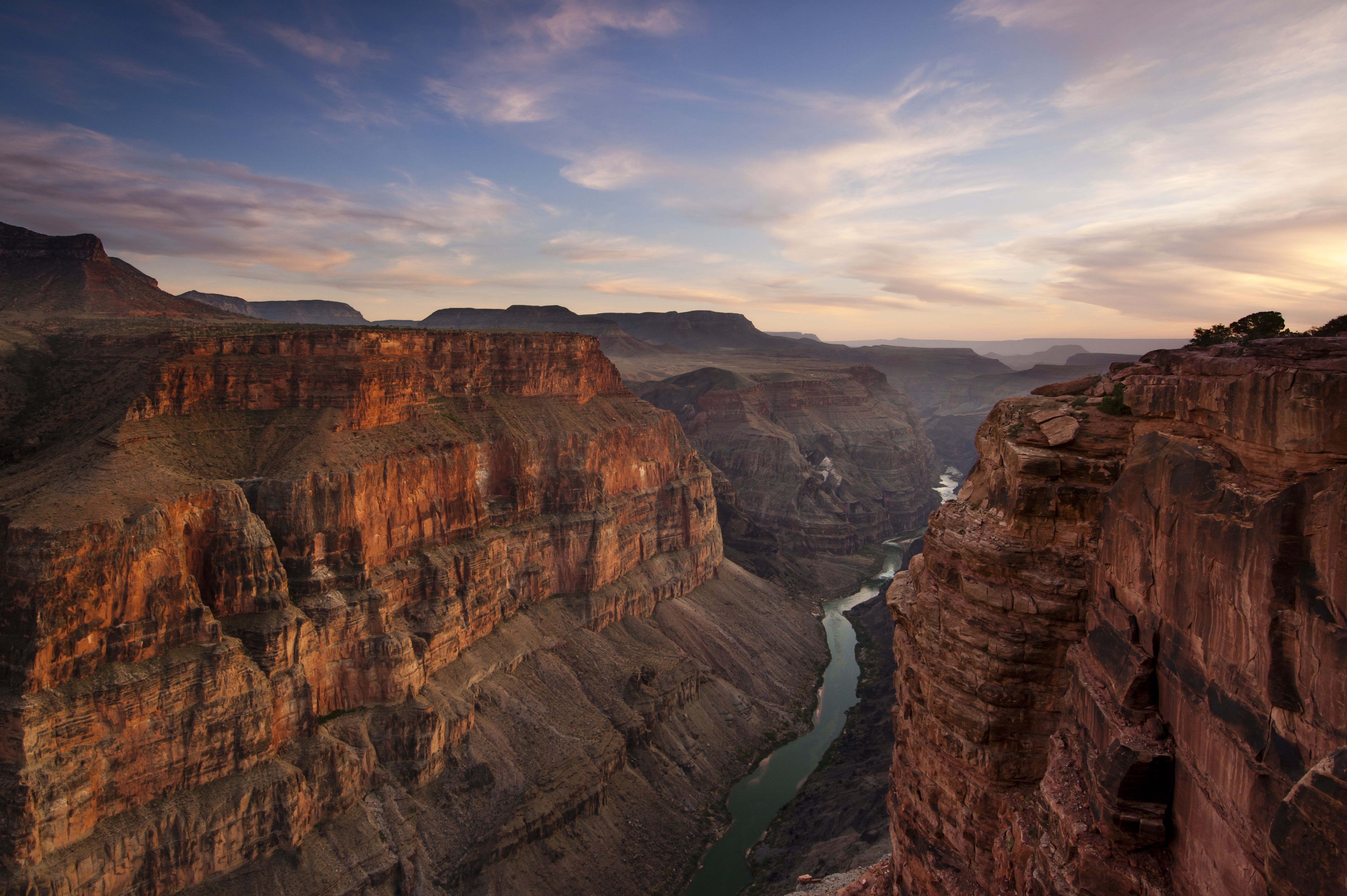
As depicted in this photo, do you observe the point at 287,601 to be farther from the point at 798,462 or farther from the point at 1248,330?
the point at 798,462

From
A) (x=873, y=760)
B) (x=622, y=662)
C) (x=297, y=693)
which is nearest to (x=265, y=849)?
(x=297, y=693)

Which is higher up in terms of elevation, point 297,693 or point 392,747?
point 297,693

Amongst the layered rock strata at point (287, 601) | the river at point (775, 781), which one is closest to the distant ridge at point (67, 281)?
the layered rock strata at point (287, 601)

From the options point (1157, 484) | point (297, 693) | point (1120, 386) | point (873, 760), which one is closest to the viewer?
point (1157, 484)

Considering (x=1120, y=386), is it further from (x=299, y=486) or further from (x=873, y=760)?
(x=873, y=760)

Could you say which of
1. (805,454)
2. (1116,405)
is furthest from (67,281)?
(805,454)

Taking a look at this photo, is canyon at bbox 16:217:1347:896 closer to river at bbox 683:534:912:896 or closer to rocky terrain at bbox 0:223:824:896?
rocky terrain at bbox 0:223:824:896

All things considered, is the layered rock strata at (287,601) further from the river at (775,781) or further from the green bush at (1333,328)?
the green bush at (1333,328)
